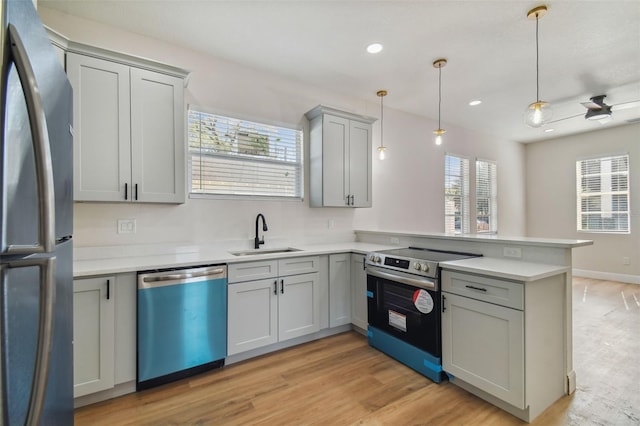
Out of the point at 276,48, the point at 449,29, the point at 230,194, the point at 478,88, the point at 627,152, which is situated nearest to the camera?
the point at 449,29

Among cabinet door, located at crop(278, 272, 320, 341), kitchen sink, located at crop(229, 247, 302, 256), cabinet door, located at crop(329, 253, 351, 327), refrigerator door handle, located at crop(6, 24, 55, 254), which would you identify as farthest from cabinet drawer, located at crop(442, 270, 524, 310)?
refrigerator door handle, located at crop(6, 24, 55, 254)

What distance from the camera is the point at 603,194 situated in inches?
225

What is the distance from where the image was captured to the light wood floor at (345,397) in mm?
1874

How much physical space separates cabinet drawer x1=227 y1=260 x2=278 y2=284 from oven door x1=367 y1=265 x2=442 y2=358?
0.95 meters

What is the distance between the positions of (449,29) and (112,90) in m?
2.87

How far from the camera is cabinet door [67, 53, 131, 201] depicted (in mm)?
2146

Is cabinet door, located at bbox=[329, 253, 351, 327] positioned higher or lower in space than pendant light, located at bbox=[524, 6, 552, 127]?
lower

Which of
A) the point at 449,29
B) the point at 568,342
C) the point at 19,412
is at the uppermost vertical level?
the point at 449,29

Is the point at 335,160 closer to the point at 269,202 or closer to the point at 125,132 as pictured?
the point at 269,202

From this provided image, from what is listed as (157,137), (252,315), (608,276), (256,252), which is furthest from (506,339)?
(608,276)

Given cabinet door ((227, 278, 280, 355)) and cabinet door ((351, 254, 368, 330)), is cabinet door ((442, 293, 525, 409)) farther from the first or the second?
cabinet door ((227, 278, 280, 355))

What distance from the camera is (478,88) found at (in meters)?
3.85

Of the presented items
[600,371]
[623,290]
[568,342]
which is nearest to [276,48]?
[568,342]

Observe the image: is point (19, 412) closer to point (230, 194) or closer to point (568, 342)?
point (230, 194)
